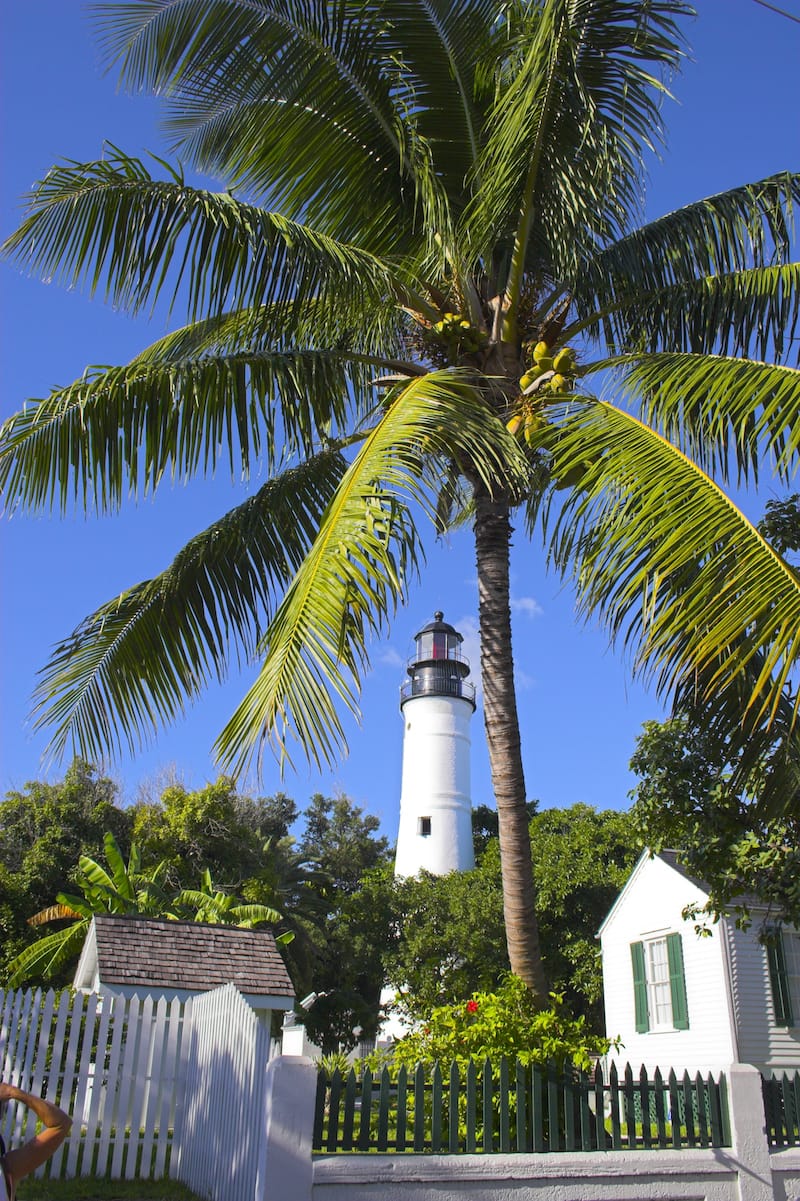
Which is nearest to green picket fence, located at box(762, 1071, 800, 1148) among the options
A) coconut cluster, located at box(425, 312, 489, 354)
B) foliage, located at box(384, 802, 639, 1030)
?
coconut cluster, located at box(425, 312, 489, 354)

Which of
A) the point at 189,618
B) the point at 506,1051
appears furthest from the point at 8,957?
the point at 506,1051

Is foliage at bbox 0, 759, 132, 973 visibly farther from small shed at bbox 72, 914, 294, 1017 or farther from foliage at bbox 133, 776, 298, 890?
small shed at bbox 72, 914, 294, 1017

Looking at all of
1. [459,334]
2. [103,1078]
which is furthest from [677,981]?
[459,334]

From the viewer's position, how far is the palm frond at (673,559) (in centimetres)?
555

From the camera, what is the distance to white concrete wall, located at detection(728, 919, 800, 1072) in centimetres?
1636

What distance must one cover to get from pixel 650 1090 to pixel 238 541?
18.1ft

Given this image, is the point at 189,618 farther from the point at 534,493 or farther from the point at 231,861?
the point at 231,861

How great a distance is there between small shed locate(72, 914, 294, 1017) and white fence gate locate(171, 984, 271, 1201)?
16.4ft

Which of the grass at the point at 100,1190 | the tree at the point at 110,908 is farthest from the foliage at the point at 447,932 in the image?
the grass at the point at 100,1190

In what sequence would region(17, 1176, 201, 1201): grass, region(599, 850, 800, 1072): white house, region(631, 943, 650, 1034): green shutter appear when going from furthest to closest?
region(631, 943, 650, 1034): green shutter < region(599, 850, 800, 1072): white house < region(17, 1176, 201, 1201): grass

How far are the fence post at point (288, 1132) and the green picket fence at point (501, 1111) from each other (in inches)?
6.7

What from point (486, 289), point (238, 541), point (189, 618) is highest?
point (486, 289)

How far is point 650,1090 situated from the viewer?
24.6 ft

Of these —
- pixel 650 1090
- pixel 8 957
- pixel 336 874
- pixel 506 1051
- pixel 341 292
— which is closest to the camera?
pixel 506 1051
